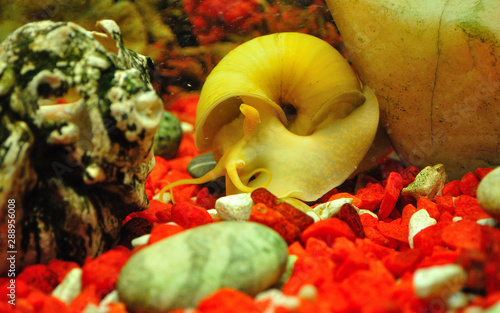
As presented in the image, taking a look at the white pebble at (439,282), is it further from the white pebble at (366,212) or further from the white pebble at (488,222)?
the white pebble at (366,212)

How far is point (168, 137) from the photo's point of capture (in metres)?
3.21

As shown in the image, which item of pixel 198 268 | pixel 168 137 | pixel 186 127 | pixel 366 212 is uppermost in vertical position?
pixel 198 268

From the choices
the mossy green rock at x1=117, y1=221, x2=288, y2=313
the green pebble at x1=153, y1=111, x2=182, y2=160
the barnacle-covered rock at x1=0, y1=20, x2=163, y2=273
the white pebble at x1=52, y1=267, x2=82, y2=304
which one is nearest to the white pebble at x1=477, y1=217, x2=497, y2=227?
the mossy green rock at x1=117, y1=221, x2=288, y2=313

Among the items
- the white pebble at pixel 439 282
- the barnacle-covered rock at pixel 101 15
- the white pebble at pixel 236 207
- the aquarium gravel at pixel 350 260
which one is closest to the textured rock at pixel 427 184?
the aquarium gravel at pixel 350 260

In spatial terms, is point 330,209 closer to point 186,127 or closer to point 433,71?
point 433,71

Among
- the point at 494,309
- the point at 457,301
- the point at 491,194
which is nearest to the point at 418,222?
the point at 491,194

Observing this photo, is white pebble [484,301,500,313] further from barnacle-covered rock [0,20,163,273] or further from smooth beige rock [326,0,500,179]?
smooth beige rock [326,0,500,179]

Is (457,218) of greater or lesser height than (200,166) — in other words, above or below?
above

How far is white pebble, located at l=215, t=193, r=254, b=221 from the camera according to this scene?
1765mm

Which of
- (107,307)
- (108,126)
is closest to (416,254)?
(107,307)

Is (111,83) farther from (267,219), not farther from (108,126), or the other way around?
(267,219)

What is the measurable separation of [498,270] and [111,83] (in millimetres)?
1258

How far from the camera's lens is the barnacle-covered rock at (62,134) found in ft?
4.38

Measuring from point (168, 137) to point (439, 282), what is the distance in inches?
97.6
